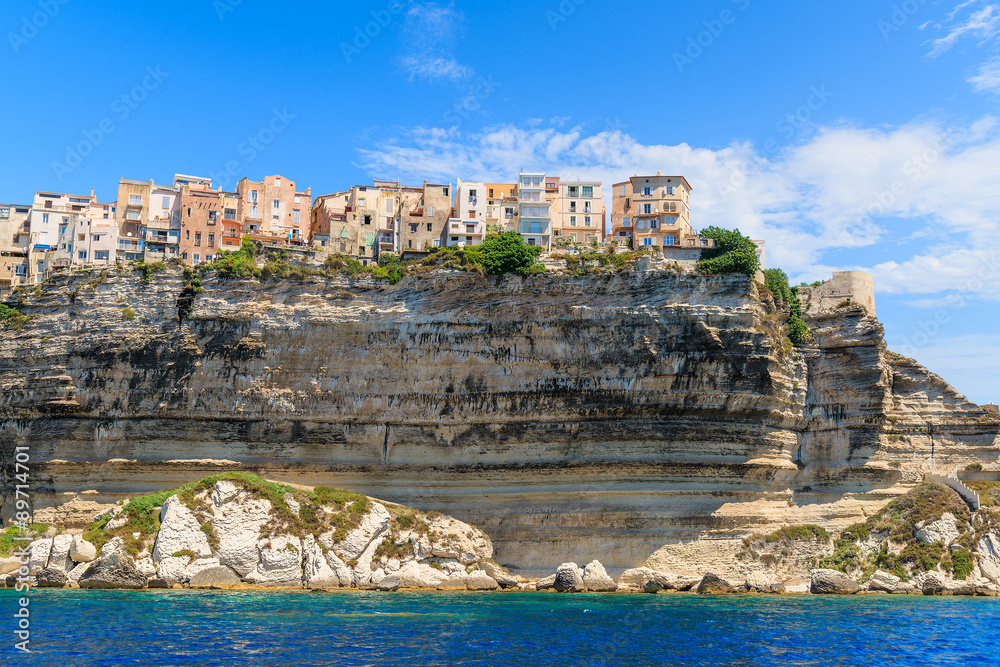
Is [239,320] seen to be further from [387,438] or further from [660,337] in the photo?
[660,337]

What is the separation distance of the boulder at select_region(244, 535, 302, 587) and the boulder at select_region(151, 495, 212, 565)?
2106 millimetres

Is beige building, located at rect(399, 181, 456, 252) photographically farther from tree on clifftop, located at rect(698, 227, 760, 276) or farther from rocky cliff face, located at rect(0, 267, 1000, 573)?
tree on clifftop, located at rect(698, 227, 760, 276)

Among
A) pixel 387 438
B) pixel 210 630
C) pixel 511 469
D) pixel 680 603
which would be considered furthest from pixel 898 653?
pixel 387 438

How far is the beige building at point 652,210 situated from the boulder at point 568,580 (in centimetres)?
2145

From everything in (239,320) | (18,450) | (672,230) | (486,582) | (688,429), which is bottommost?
(486,582)

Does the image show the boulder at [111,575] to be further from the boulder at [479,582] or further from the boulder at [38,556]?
the boulder at [479,582]

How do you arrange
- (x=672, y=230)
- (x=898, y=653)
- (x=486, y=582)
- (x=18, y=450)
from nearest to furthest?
(x=898, y=653), (x=486, y=582), (x=18, y=450), (x=672, y=230)

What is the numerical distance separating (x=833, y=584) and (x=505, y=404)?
56.7ft

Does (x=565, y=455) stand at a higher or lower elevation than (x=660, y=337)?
lower

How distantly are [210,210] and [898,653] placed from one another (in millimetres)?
45869

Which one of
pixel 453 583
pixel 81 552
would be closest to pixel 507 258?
pixel 453 583

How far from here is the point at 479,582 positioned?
39.5 metres

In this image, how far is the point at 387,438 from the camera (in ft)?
148

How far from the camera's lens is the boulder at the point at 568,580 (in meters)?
39.3
